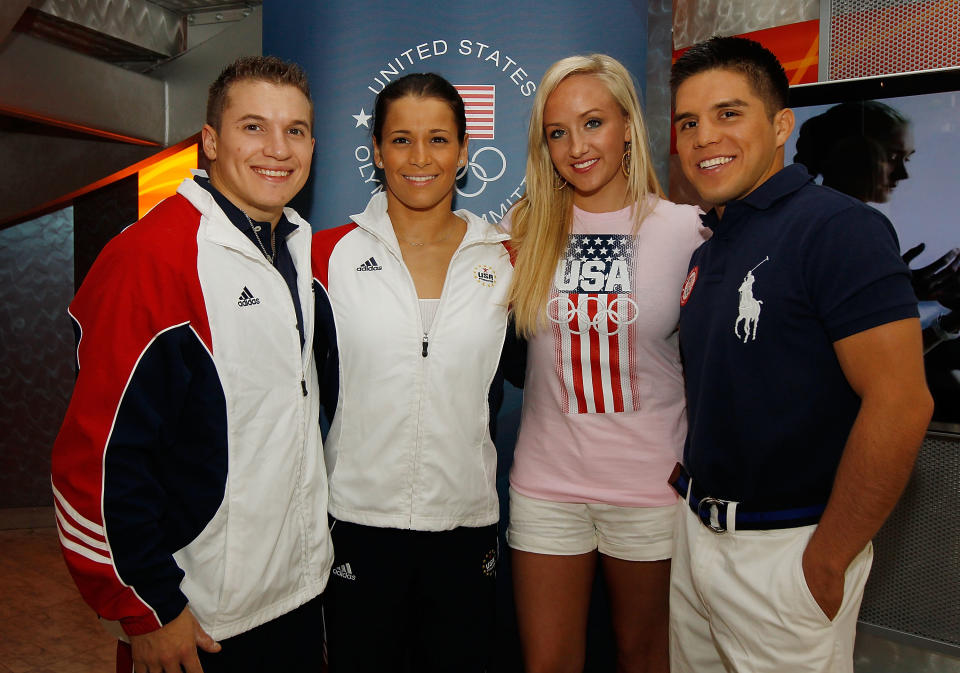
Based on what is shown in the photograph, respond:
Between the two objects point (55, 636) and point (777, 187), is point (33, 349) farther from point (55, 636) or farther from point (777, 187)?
point (777, 187)

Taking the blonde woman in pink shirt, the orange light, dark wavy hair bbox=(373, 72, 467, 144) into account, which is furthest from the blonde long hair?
the orange light

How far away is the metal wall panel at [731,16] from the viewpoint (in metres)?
2.60

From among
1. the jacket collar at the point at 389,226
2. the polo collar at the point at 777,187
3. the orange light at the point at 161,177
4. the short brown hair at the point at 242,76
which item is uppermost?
the orange light at the point at 161,177

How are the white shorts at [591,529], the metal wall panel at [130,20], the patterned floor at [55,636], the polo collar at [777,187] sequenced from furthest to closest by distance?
the metal wall panel at [130,20], the patterned floor at [55,636], the white shorts at [591,529], the polo collar at [777,187]

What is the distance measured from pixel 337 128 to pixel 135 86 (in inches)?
84.4

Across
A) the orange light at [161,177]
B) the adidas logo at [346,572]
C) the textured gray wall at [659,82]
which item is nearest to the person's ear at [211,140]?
the adidas logo at [346,572]

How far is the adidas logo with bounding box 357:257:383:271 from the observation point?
1920mm

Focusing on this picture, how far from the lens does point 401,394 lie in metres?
1.83

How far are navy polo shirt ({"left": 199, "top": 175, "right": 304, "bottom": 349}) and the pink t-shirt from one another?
2.23 ft

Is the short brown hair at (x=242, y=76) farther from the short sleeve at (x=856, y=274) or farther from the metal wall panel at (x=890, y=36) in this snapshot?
the metal wall panel at (x=890, y=36)

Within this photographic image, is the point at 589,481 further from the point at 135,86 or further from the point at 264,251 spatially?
the point at 135,86

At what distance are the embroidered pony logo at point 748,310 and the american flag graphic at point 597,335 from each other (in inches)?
→ 19.8

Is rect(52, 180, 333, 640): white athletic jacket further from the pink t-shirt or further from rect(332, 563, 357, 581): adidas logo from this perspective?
the pink t-shirt

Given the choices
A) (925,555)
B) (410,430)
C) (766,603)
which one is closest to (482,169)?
(410,430)
